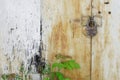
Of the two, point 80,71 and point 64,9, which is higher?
point 64,9

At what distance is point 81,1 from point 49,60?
519mm

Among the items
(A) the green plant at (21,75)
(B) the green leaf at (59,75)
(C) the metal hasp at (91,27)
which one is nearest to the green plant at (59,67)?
(B) the green leaf at (59,75)

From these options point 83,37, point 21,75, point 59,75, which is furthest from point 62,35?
point 21,75

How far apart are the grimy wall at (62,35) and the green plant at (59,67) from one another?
0.04 meters

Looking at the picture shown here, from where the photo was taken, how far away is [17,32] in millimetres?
2453

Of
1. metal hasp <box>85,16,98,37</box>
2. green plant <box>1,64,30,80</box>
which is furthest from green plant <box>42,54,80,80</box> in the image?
metal hasp <box>85,16,98,37</box>

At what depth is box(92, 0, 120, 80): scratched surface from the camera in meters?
2.42

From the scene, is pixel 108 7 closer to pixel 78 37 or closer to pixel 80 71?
pixel 78 37

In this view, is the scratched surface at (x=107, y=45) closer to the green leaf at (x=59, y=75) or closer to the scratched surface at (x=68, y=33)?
the scratched surface at (x=68, y=33)

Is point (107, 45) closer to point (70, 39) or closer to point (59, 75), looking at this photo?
point (70, 39)

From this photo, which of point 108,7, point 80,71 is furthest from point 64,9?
point 80,71

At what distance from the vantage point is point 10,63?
2.51 meters

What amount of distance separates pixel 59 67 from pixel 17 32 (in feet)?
1.37

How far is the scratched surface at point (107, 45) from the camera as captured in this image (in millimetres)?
2424
